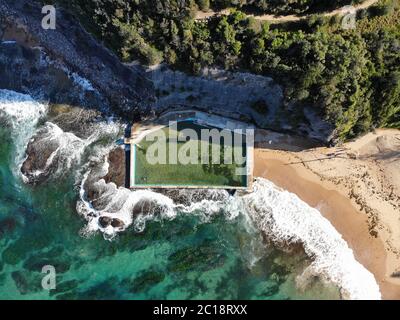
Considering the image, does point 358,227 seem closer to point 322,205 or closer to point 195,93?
point 322,205

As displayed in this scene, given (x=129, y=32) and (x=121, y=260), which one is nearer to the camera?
(x=129, y=32)

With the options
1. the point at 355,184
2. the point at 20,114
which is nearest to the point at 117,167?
the point at 20,114

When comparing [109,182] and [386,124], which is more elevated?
[386,124]

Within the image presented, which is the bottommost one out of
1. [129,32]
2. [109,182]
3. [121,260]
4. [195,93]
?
[121,260]

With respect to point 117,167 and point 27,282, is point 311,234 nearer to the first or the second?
point 117,167

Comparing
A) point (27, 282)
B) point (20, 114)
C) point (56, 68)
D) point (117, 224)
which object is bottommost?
point (27, 282)

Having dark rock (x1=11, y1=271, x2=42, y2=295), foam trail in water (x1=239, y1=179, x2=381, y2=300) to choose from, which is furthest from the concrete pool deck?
dark rock (x1=11, y1=271, x2=42, y2=295)

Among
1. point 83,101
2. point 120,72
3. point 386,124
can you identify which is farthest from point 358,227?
point 83,101

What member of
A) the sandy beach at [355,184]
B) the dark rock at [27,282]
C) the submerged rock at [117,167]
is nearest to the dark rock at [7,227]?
the dark rock at [27,282]
